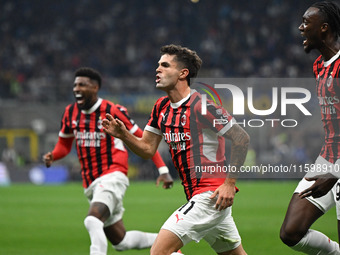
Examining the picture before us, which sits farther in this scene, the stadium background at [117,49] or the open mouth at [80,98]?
the stadium background at [117,49]

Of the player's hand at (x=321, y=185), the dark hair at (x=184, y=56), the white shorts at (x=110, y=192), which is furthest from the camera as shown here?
the white shorts at (x=110, y=192)

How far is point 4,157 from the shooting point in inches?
1093

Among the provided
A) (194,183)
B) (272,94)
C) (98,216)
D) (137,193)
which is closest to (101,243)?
(98,216)

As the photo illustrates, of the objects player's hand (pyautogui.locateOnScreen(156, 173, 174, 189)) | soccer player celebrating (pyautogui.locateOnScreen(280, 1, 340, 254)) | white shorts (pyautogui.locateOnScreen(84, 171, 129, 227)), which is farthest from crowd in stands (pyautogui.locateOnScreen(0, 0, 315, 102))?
soccer player celebrating (pyautogui.locateOnScreen(280, 1, 340, 254))

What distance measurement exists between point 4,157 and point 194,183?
23597mm

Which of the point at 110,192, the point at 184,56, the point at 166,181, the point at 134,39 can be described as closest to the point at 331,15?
the point at 184,56

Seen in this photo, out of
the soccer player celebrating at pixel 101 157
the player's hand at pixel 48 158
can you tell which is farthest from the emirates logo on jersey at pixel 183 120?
the player's hand at pixel 48 158

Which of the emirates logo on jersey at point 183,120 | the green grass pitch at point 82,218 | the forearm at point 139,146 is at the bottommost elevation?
the green grass pitch at point 82,218

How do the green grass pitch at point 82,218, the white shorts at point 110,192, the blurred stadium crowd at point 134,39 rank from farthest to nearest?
the blurred stadium crowd at point 134,39
the green grass pitch at point 82,218
the white shorts at point 110,192

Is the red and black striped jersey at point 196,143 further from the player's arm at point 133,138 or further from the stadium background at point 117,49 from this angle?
the stadium background at point 117,49

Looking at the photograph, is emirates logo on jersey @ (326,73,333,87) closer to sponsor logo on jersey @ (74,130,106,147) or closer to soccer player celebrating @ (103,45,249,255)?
soccer player celebrating @ (103,45,249,255)

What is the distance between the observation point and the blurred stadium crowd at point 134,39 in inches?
1185

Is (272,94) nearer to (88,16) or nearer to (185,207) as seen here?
(185,207)

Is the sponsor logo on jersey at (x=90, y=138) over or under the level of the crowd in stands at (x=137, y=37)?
under
